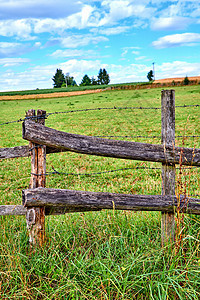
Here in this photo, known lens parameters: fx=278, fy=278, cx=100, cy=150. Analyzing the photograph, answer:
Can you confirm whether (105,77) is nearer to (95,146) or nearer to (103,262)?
(95,146)

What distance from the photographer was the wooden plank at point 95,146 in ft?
10.1

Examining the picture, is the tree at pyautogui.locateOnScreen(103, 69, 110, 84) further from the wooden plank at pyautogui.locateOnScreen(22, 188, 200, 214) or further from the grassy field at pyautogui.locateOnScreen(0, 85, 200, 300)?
the wooden plank at pyautogui.locateOnScreen(22, 188, 200, 214)

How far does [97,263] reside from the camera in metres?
2.81

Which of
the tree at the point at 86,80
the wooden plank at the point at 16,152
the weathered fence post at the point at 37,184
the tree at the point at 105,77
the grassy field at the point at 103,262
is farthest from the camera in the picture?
the tree at the point at 105,77

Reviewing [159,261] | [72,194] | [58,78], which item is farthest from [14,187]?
[58,78]

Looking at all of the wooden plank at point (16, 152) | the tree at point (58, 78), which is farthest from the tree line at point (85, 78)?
the wooden plank at point (16, 152)

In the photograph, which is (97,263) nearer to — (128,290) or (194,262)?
(128,290)

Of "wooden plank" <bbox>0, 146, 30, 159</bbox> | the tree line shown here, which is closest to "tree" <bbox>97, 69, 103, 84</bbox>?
the tree line

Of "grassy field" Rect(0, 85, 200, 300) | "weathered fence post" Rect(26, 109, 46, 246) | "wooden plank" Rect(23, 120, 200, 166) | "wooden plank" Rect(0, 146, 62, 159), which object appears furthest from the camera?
"wooden plank" Rect(0, 146, 62, 159)

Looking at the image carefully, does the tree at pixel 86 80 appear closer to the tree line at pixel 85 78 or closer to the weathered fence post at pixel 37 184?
the tree line at pixel 85 78

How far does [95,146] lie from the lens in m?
3.13

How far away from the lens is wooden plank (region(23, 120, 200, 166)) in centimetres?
308

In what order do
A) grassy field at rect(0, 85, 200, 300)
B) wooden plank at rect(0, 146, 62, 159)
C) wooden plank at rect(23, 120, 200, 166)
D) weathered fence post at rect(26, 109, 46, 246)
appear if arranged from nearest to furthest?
grassy field at rect(0, 85, 200, 300) < wooden plank at rect(23, 120, 200, 166) < weathered fence post at rect(26, 109, 46, 246) < wooden plank at rect(0, 146, 62, 159)

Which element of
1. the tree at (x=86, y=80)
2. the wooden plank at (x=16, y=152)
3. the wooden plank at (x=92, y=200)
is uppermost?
the tree at (x=86, y=80)
